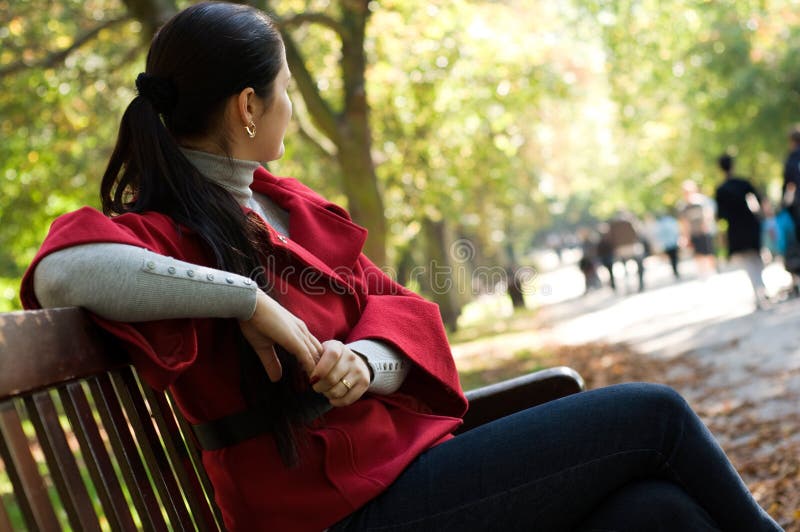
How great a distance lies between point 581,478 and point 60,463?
39.4 inches

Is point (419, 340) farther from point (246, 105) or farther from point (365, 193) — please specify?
point (365, 193)

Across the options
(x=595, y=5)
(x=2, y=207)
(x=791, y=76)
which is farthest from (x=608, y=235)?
(x=2, y=207)

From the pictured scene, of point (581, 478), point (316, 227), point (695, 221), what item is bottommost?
point (695, 221)

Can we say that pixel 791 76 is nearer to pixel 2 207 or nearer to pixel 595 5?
pixel 595 5

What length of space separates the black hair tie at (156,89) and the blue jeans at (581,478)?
0.98 m

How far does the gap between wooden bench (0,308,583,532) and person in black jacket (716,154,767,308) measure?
1079cm

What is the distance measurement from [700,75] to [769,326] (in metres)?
23.1

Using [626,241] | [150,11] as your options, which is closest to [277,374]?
[150,11]

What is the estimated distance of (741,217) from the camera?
39.3ft

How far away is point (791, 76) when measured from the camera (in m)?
30.2

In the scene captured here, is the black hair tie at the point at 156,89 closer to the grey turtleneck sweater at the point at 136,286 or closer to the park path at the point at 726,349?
the grey turtleneck sweater at the point at 136,286

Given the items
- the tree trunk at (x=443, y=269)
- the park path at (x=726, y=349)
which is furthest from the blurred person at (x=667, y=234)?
the tree trunk at (x=443, y=269)

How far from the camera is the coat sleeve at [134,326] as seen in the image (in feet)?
5.92

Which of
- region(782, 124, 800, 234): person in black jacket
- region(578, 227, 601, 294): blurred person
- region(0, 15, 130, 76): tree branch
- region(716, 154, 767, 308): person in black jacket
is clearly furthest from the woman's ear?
region(578, 227, 601, 294): blurred person
